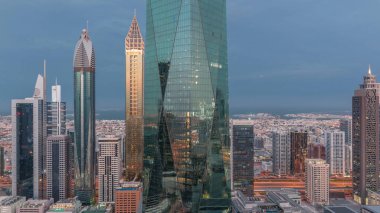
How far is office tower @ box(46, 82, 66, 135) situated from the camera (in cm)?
5147

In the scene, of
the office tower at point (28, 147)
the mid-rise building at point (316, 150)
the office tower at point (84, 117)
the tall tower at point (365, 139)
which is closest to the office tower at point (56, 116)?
the office tower at point (84, 117)

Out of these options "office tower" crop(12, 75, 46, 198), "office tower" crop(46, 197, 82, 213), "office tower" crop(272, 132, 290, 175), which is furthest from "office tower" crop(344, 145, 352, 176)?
"office tower" crop(12, 75, 46, 198)

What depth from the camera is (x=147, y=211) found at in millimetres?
17375

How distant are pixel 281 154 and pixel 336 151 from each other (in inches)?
232

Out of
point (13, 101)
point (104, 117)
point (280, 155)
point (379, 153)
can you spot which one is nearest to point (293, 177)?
point (280, 155)

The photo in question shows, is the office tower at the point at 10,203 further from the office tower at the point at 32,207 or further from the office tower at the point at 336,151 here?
the office tower at the point at 336,151

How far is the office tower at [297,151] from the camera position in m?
47.2

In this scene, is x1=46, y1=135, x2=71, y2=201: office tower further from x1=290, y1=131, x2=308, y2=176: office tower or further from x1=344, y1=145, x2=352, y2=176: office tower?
x1=344, y1=145, x2=352, y2=176: office tower

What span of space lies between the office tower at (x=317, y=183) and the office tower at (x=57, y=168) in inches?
925

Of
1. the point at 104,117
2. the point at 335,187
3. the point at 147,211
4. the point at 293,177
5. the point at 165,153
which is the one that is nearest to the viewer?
the point at 165,153

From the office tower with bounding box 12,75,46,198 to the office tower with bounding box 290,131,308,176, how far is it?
2612 cm

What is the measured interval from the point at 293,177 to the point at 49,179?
2481 centimetres

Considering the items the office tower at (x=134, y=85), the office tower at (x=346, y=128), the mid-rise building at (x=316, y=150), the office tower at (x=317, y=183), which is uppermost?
the office tower at (x=134, y=85)

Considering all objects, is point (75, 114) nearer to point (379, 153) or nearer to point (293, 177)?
point (293, 177)
